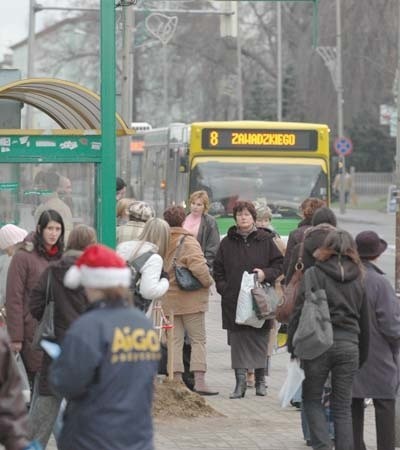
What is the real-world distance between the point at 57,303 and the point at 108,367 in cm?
257

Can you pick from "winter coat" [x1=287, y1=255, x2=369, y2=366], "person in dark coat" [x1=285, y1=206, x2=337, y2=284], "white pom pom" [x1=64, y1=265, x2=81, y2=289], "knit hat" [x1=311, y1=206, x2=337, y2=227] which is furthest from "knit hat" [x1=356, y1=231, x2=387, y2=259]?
"white pom pom" [x1=64, y1=265, x2=81, y2=289]

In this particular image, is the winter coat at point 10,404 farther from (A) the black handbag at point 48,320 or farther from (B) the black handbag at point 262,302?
(B) the black handbag at point 262,302

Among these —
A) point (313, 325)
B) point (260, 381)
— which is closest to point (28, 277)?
point (313, 325)

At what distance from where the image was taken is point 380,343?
8.70 meters

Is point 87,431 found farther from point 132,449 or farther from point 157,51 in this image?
point 157,51

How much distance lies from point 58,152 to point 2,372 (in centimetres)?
550

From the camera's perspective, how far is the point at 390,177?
240 ft

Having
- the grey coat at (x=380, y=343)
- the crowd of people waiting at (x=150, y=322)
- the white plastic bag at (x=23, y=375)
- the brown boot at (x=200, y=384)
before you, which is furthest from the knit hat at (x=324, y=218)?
the brown boot at (x=200, y=384)

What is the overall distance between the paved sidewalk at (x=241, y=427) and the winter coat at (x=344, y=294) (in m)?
1.50

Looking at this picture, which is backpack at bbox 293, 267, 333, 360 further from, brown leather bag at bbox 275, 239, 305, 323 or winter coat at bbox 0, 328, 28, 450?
winter coat at bbox 0, 328, 28, 450

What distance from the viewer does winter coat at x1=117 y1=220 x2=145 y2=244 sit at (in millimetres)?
10891

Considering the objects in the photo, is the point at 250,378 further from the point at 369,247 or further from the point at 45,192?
the point at 369,247

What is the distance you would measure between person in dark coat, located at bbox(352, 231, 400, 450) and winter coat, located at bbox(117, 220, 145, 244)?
2.52 metres

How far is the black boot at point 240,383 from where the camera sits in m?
12.2
